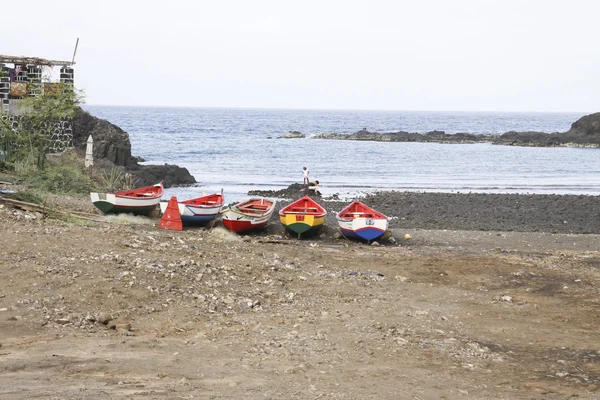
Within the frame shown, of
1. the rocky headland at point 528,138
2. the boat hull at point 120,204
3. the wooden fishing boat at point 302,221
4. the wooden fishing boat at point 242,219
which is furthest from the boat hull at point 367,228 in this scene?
the rocky headland at point 528,138

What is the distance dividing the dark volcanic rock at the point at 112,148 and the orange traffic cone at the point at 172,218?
41.1 ft

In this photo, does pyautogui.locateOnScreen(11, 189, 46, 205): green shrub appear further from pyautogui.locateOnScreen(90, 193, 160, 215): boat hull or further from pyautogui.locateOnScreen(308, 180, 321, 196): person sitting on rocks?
pyautogui.locateOnScreen(308, 180, 321, 196): person sitting on rocks

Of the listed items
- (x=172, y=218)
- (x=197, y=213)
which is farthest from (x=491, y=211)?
(x=172, y=218)

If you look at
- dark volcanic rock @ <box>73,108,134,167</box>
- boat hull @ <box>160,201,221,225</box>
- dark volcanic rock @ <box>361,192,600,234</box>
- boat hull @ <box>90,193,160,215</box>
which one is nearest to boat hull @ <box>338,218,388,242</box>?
boat hull @ <box>160,201,221,225</box>

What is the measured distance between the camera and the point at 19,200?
16797mm

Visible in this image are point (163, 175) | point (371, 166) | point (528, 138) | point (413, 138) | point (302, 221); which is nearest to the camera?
point (302, 221)

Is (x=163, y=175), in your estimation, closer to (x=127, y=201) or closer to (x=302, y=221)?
(x=127, y=201)

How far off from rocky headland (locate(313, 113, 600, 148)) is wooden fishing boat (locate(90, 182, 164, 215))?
63.7 meters

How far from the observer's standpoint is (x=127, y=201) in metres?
21.1

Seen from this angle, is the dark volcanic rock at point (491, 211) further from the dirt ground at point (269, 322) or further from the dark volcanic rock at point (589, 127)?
the dark volcanic rock at point (589, 127)

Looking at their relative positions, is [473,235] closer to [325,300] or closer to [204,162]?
[325,300]

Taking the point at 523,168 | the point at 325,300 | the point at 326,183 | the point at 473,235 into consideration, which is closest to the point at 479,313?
the point at 325,300

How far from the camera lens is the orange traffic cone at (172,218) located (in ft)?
66.1

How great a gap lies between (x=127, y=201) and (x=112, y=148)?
14.6 meters
